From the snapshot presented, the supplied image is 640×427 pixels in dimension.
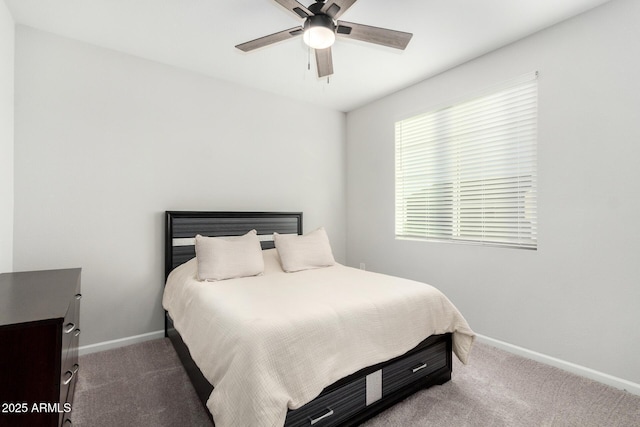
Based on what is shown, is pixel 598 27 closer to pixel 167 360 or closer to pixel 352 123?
Result: pixel 352 123

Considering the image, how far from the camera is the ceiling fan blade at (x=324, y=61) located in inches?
86.1

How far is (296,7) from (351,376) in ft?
6.93

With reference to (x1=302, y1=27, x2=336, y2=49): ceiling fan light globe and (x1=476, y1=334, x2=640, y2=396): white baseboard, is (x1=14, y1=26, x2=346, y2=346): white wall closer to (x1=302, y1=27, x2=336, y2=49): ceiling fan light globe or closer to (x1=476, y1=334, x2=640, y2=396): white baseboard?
(x1=302, y1=27, x2=336, y2=49): ceiling fan light globe

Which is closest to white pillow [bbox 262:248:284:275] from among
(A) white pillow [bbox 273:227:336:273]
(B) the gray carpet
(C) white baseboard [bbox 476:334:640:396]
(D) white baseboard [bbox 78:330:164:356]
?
(A) white pillow [bbox 273:227:336:273]

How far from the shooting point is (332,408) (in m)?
1.61

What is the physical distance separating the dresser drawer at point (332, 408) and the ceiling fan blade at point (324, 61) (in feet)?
6.99

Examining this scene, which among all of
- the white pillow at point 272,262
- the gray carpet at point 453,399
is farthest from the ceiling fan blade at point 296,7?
the gray carpet at point 453,399

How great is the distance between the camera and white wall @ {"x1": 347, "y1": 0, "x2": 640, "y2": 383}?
2.07 m

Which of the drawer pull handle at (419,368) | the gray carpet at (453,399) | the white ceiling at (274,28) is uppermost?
the white ceiling at (274,28)

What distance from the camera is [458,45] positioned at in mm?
2656

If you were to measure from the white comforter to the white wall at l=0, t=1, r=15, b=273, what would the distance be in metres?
1.19

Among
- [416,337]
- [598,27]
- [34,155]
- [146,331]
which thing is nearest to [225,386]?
[416,337]

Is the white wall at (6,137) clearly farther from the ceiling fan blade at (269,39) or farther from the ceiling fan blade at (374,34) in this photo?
the ceiling fan blade at (374,34)

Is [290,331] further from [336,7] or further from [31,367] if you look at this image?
[336,7]
